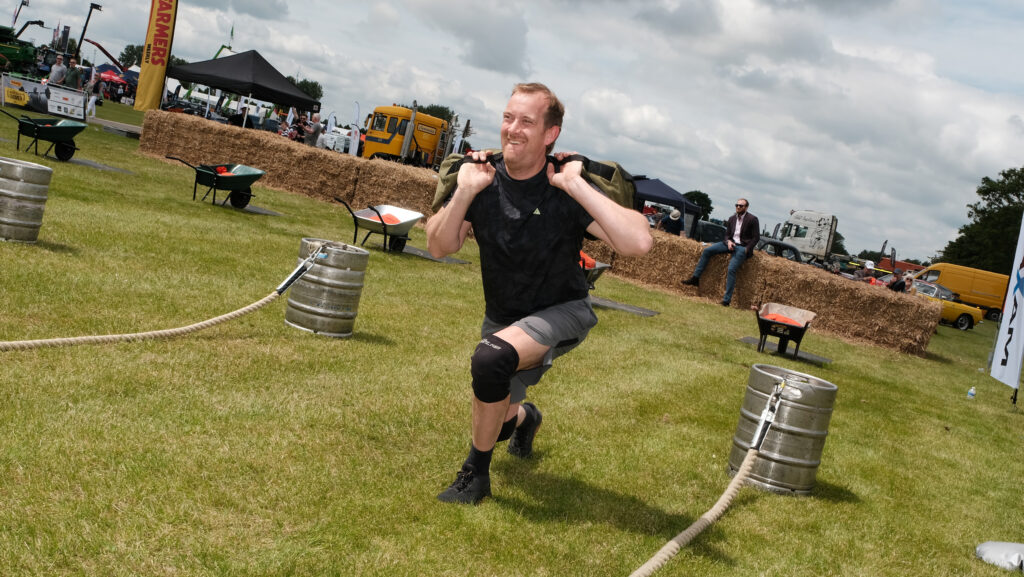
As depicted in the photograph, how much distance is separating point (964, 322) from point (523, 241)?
110ft

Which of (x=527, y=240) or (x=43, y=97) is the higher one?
(x=43, y=97)

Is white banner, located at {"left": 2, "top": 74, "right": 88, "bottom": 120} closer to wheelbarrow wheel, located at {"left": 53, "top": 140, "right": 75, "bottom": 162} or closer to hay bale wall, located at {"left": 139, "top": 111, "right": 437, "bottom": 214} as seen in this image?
hay bale wall, located at {"left": 139, "top": 111, "right": 437, "bottom": 214}

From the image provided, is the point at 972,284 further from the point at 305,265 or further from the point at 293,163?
the point at 305,265

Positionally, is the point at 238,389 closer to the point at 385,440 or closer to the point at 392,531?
the point at 385,440

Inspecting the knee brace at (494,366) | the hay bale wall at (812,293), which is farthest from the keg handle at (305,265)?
the hay bale wall at (812,293)

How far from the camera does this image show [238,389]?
5145 mm

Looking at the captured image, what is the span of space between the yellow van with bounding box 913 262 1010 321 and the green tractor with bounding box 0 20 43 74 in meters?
46.4

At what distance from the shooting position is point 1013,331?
8656 millimetres

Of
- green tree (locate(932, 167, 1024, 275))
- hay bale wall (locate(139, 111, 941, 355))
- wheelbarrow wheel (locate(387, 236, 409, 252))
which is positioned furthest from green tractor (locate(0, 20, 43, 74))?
green tree (locate(932, 167, 1024, 275))

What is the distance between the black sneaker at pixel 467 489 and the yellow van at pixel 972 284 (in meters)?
38.8

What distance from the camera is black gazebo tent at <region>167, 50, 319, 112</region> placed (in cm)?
2548

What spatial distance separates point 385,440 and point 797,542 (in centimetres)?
237

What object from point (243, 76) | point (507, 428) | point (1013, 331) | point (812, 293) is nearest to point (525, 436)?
point (507, 428)

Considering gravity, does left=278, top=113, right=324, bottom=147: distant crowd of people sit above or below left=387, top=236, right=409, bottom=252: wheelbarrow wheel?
above
